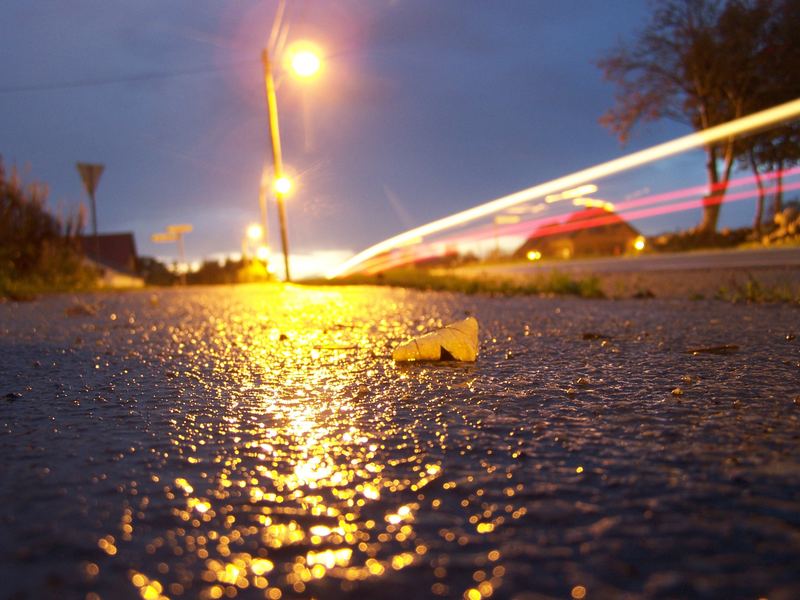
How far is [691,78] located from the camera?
1041 inches

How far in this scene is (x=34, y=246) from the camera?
12422 millimetres

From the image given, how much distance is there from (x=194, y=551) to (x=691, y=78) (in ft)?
96.7

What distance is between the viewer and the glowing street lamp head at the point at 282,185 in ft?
62.7

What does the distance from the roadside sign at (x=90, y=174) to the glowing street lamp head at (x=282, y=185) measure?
5.14m

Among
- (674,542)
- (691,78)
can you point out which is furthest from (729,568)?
(691,78)

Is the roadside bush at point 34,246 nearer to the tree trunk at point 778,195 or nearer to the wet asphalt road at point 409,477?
the wet asphalt road at point 409,477

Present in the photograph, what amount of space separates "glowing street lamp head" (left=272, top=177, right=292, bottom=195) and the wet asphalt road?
16.3 metres

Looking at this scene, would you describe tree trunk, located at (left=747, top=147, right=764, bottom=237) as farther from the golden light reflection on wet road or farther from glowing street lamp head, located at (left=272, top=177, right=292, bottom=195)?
the golden light reflection on wet road

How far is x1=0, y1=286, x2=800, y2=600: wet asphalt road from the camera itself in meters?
1.05

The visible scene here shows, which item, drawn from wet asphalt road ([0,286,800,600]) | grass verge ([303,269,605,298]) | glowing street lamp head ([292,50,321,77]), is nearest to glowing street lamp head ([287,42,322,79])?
glowing street lamp head ([292,50,321,77])

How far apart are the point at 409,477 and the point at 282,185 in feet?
60.4

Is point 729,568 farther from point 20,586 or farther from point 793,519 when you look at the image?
point 20,586

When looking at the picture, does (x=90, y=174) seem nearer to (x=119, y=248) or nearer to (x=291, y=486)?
(x=291, y=486)

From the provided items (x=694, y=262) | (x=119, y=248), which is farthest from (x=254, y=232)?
(x=694, y=262)
